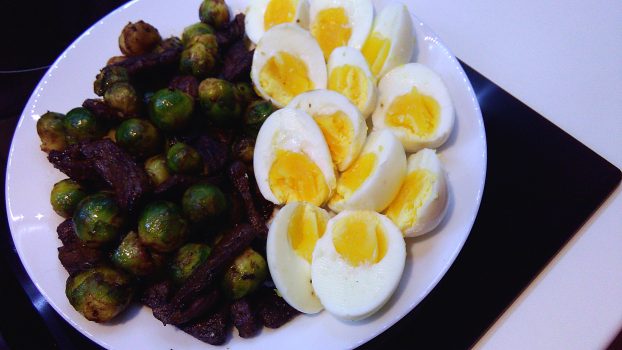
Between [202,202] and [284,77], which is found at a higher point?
[284,77]

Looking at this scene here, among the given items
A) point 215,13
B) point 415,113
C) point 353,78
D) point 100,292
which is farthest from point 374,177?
point 215,13

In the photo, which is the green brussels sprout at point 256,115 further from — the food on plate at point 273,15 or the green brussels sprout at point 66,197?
the green brussels sprout at point 66,197

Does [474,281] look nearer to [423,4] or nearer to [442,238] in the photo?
[442,238]

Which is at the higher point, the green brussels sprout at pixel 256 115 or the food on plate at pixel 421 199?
the food on plate at pixel 421 199

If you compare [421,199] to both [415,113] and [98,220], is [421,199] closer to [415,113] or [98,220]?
[415,113]

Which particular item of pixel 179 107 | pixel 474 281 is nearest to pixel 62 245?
pixel 179 107

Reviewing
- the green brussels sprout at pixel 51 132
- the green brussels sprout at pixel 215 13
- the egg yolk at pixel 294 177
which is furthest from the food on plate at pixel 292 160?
the green brussels sprout at pixel 51 132
